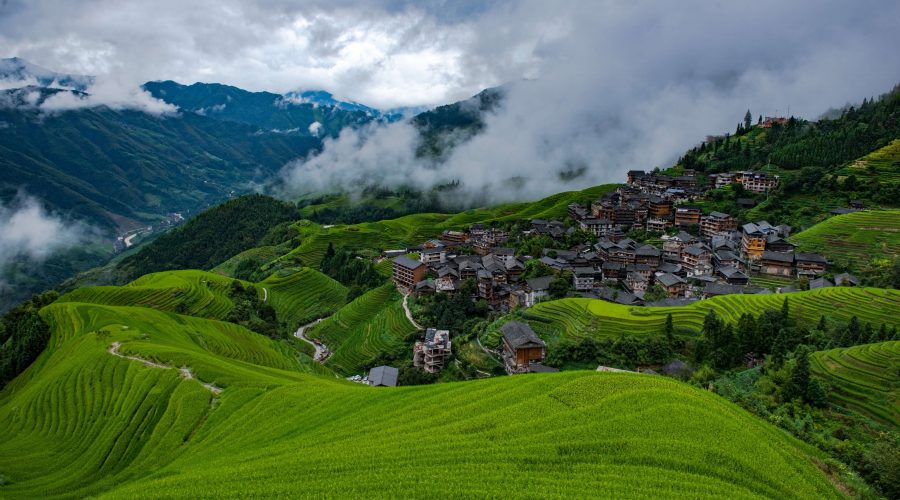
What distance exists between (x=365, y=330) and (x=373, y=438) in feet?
158

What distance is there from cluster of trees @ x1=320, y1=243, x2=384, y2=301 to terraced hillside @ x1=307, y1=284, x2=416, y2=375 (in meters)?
8.55

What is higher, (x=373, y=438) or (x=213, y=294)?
(x=213, y=294)

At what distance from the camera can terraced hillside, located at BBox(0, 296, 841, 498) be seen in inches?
641

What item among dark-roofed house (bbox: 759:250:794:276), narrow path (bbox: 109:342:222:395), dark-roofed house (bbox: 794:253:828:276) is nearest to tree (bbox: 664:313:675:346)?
dark-roofed house (bbox: 759:250:794:276)

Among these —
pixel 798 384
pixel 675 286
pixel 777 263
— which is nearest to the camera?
pixel 798 384

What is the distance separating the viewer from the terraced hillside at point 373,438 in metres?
16.3

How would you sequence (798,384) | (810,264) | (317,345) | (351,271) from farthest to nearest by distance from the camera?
(351,271) → (317,345) → (810,264) → (798,384)

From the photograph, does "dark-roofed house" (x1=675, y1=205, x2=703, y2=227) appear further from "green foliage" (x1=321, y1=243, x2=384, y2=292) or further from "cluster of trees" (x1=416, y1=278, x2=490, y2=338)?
"green foliage" (x1=321, y1=243, x2=384, y2=292)

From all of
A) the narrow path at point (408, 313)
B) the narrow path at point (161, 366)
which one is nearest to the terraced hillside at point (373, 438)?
the narrow path at point (161, 366)

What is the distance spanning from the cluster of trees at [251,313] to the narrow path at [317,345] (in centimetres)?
354

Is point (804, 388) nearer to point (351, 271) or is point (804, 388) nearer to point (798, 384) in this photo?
point (798, 384)

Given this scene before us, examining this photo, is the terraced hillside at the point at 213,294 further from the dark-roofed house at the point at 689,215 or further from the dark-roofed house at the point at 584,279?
the dark-roofed house at the point at 689,215

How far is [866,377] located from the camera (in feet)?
107

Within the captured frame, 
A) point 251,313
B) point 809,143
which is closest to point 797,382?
point 251,313
